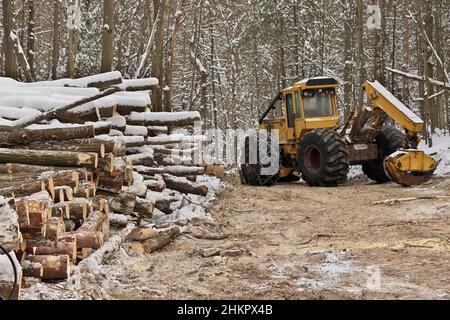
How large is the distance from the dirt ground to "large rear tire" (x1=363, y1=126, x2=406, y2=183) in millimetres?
4484

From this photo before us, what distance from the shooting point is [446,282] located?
5246 mm

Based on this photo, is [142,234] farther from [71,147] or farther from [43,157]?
[71,147]

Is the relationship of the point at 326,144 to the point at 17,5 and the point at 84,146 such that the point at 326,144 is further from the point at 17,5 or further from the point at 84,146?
the point at 17,5

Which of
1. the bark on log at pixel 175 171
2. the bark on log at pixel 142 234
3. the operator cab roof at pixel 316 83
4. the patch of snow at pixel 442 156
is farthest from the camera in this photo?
the operator cab roof at pixel 316 83

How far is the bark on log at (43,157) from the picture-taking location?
7.62 metres

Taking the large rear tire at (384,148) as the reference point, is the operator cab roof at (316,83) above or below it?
above

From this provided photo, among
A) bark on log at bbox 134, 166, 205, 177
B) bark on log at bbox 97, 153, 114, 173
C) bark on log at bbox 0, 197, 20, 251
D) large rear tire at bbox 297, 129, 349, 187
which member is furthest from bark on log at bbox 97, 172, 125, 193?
large rear tire at bbox 297, 129, 349, 187

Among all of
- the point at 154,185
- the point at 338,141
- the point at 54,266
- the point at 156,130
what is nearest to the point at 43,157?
the point at 54,266

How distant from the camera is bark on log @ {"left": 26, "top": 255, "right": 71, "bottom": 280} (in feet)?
17.2

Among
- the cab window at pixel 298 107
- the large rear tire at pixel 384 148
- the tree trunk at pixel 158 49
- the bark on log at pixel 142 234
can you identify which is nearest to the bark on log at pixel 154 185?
the bark on log at pixel 142 234

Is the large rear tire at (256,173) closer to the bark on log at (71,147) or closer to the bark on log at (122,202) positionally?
the bark on log at (122,202)

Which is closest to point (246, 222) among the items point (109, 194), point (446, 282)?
point (109, 194)

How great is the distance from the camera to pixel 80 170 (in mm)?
7754

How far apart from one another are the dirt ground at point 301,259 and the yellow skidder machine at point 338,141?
122 inches
